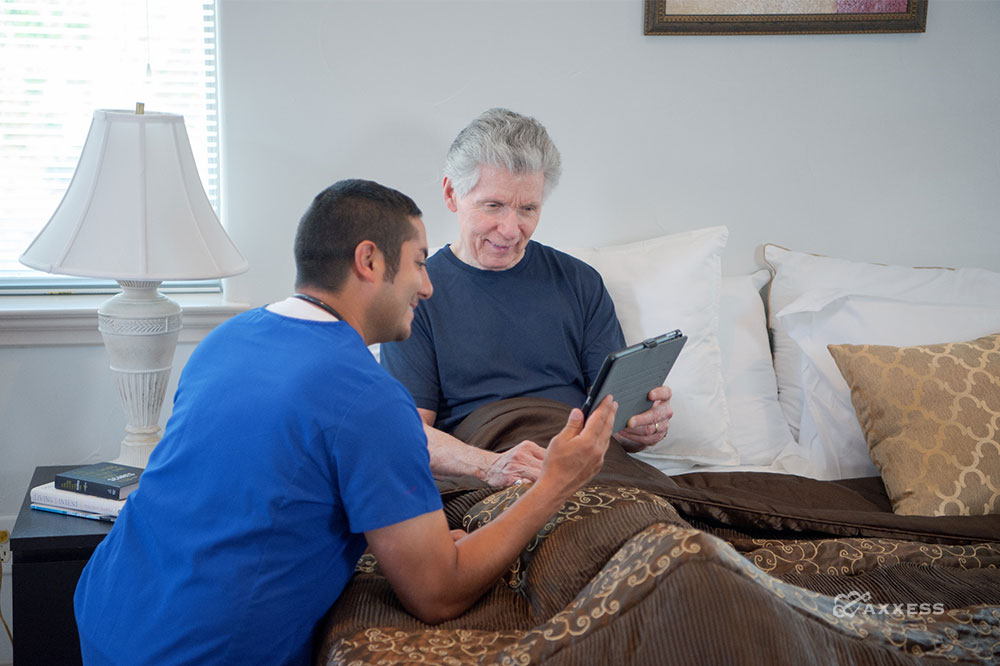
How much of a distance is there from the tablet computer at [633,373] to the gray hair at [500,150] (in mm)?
583

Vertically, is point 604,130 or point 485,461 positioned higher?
point 604,130

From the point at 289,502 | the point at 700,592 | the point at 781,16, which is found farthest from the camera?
the point at 781,16

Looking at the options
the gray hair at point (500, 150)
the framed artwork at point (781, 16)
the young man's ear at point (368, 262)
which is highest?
the framed artwork at point (781, 16)

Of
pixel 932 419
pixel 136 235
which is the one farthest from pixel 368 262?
pixel 932 419

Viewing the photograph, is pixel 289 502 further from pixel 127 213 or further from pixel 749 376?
pixel 749 376

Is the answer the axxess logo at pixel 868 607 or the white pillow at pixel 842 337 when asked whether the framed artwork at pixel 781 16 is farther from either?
the axxess logo at pixel 868 607

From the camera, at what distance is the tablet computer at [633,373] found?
4.39ft

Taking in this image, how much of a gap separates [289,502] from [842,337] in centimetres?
152

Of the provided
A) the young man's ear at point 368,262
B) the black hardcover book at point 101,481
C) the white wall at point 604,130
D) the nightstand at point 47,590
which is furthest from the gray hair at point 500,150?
the nightstand at point 47,590

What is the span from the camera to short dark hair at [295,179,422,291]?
46.6 inches

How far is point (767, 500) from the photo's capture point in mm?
1537

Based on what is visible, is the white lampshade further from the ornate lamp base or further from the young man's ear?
the young man's ear

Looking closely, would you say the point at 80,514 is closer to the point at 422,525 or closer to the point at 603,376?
the point at 422,525

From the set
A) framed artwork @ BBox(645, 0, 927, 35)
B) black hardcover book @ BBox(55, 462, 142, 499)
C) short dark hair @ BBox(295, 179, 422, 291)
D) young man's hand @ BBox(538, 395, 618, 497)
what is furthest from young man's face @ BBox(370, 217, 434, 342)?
framed artwork @ BBox(645, 0, 927, 35)
